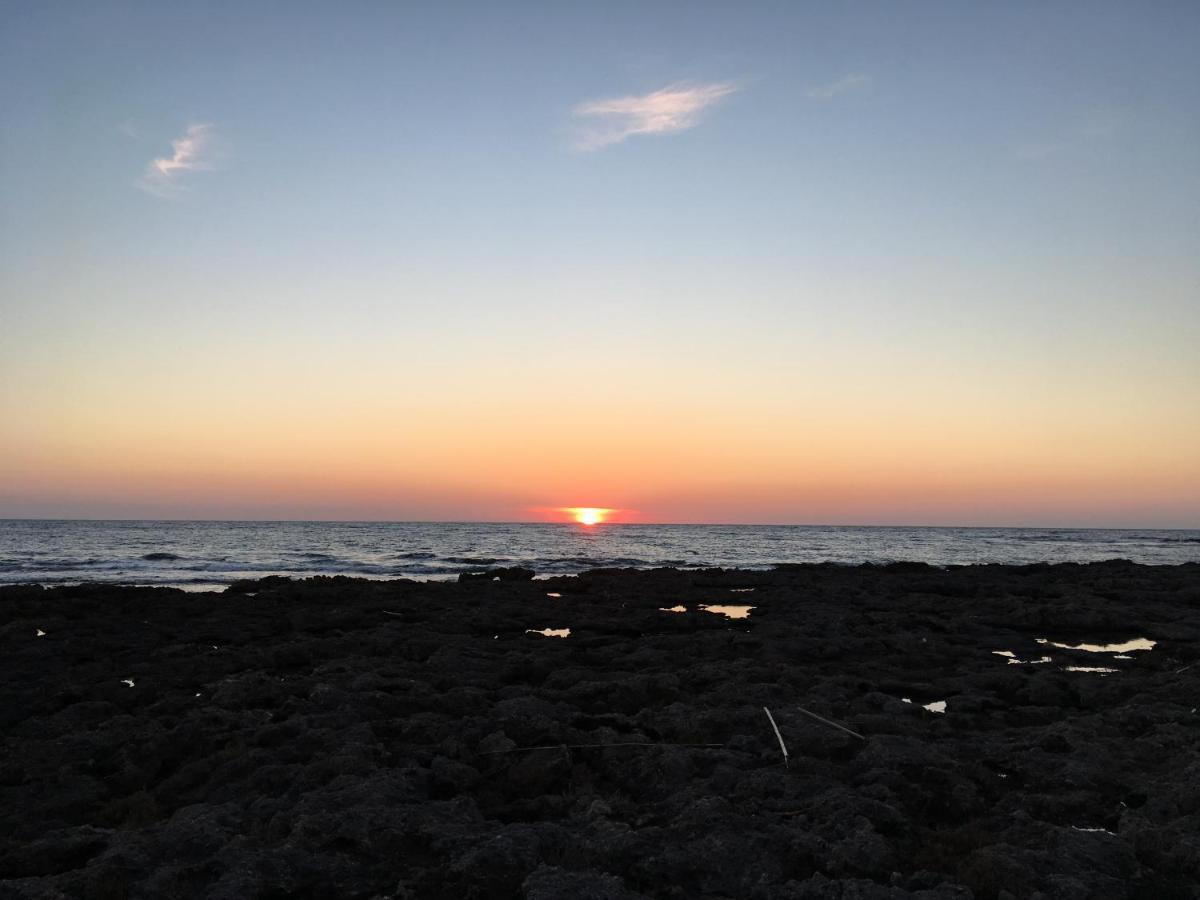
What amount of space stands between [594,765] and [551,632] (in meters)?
11.1

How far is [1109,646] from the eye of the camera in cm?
1850

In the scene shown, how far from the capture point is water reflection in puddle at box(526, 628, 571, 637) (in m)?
19.7

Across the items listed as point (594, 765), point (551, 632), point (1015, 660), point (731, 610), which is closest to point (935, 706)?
point (1015, 660)

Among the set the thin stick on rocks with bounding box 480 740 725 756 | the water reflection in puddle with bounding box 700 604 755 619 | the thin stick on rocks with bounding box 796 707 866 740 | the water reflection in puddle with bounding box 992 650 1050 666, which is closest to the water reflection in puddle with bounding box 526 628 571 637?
the water reflection in puddle with bounding box 700 604 755 619

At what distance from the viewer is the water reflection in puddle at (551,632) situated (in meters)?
19.7

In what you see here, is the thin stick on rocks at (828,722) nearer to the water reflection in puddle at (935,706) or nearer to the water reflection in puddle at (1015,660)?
the water reflection in puddle at (935,706)

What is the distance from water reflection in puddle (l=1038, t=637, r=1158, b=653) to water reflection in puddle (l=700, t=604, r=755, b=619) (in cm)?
802

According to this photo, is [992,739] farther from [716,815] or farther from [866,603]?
[866,603]

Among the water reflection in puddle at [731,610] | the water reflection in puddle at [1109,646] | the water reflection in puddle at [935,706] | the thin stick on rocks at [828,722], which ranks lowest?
the water reflection in puddle at [731,610]

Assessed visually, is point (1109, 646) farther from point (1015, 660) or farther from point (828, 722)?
point (828, 722)

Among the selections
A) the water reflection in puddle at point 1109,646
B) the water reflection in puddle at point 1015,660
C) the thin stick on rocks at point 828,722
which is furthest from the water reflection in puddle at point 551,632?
the water reflection in puddle at point 1109,646

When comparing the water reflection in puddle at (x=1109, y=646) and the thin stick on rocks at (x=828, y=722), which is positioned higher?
the thin stick on rocks at (x=828, y=722)

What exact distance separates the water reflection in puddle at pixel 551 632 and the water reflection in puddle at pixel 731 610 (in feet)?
18.1

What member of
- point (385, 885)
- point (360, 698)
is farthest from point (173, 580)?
point (385, 885)
